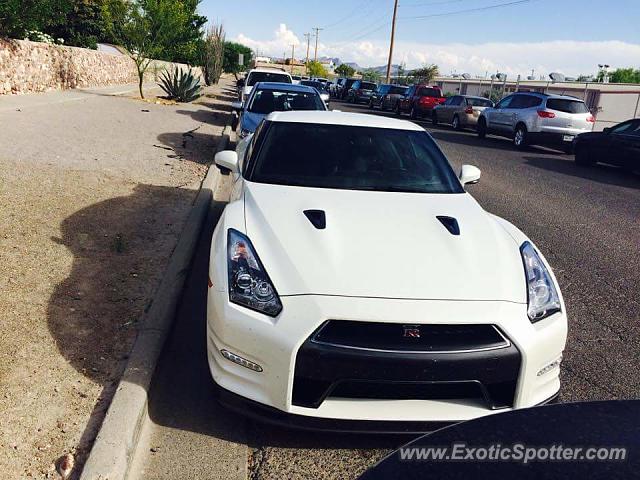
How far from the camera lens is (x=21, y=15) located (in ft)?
52.3

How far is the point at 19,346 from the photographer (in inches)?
131

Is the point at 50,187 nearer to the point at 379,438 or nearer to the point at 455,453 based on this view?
the point at 379,438

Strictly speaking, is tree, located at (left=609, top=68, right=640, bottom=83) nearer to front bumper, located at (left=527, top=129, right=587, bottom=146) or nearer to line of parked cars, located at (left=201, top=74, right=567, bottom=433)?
front bumper, located at (left=527, top=129, right=587, bottom=146)

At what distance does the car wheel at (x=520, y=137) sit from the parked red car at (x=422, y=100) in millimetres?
8897

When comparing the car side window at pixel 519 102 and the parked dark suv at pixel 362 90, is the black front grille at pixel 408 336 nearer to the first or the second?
the car side window at pixel 519 102

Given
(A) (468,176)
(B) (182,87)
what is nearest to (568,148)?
(B) (182,87)

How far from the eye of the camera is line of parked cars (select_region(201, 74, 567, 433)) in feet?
8.36

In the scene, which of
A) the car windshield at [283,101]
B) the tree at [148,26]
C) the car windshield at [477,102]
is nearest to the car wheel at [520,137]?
the car windshield at [477,102]

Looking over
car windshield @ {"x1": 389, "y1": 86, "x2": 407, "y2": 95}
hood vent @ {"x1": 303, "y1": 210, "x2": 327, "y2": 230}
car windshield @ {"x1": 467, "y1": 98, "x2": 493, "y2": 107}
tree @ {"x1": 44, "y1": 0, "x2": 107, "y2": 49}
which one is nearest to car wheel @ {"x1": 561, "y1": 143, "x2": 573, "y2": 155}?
car windshield @ {"x1": 467, "y1": 98, "x2": 493, "y2": 107}

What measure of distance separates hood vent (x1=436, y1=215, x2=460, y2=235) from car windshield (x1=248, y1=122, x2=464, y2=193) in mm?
561

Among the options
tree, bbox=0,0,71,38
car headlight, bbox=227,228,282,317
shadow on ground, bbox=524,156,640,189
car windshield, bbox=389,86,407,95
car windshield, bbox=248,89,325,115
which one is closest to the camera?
car headlight, bbox=227,228,282,317

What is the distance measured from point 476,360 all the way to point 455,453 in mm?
1037

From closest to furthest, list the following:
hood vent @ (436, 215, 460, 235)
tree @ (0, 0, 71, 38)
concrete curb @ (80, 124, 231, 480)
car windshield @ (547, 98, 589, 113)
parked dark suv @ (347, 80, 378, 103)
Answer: concrete curb @ (80, 124, 231, 480)
hood vent @ (436, 215, 460, 235)
tree @ (0, 0, 71, 38)
car windshield @ (547, 98, 589, 113)
parked dark suv @ (347, 80, 378, 103)

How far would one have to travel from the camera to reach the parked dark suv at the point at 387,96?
102ft
